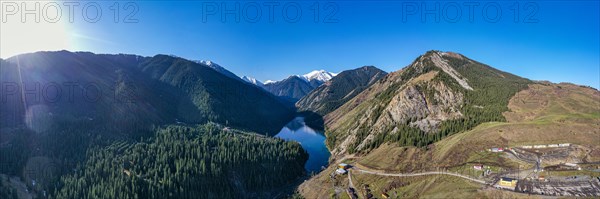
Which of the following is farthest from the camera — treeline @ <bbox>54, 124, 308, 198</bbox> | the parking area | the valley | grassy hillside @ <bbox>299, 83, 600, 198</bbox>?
treeline @ <bbox>54, 124, 308, 198</bbox>

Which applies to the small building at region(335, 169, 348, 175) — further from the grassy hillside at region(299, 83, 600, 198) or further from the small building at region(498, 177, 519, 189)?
the small building at region(498, 177, 519, 189)

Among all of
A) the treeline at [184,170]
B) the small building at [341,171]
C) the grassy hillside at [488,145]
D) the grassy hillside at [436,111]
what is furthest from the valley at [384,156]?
the grassy hillside at [436,111]

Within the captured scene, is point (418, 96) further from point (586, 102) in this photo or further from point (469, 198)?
point (469, 198)

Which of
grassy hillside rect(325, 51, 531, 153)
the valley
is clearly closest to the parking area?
the valley

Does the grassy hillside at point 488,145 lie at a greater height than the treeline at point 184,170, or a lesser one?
greater

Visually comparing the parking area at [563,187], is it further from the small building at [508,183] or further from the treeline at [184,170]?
the treeline at [184,170]

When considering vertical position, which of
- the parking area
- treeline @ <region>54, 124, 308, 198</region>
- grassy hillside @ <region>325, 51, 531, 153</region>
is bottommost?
treeline @ <region>54, 124, 308, 198</region>

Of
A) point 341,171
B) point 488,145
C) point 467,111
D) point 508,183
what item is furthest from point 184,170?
point 467,111

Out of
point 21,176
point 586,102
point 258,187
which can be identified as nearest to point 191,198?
point 258,187
